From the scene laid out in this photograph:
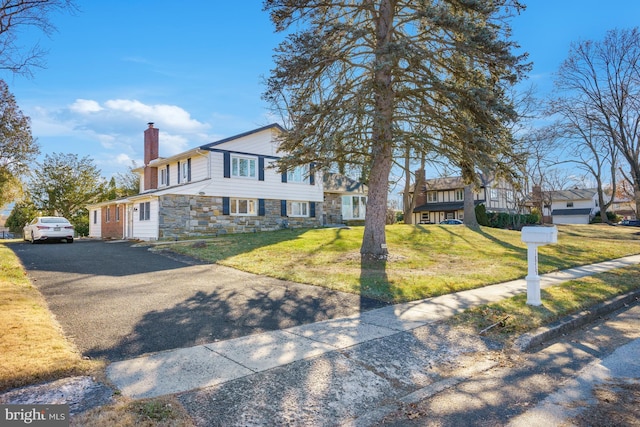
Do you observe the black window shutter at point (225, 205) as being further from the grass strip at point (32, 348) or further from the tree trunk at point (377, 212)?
the grass strip at point (32, 348)

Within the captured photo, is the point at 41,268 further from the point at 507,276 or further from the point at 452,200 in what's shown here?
the point at 452,200

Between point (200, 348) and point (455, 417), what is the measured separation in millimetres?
2937

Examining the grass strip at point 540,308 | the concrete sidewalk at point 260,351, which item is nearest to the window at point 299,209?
the grass strip at point 540,308

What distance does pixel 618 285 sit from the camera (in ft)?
30.6

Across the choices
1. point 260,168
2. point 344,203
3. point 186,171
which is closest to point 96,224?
point 186,171

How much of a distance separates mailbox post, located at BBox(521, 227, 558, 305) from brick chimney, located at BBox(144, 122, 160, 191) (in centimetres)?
2613

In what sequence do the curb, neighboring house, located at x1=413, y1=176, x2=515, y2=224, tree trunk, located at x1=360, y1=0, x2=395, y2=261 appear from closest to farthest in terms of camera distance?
the curb < tree trunk, located at x1=360, y1=0, x2=395, y2=261 < neighboring house, located at x1=413, y1=176, x2=515, y2=224

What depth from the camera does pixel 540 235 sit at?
6.64m

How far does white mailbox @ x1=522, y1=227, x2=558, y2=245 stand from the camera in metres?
6.55

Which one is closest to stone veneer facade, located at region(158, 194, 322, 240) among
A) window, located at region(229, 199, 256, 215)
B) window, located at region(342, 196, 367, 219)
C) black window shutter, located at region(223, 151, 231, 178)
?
window, located at region(229, 199, 256, 215)

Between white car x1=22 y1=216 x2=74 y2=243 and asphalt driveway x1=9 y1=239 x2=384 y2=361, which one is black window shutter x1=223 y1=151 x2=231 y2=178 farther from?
asphalt driveway x1=9 y1=239 x2=384 y2=361

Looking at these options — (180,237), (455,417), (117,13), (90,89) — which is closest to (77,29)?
(117,13)

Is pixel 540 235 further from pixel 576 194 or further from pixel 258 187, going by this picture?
pixel 576 194

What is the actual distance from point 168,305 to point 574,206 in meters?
71.7
